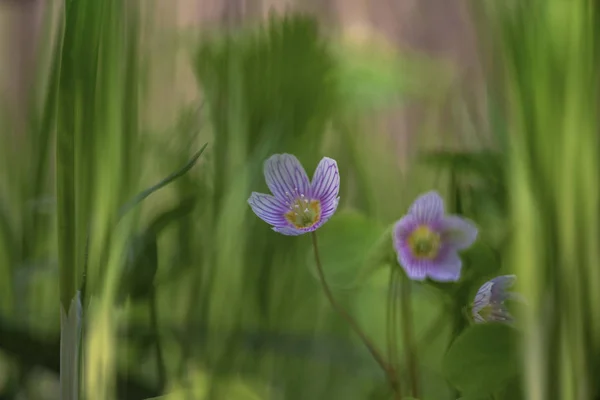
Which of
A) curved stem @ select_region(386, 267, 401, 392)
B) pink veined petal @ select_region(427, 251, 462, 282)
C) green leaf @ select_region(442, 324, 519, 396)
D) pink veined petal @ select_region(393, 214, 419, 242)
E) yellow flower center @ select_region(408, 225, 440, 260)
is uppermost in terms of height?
pink veined petal @ select_region(393, 214, 419, 242)

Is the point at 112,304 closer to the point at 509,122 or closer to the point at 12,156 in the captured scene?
the point at 12,156

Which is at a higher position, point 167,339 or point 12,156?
point 12,156

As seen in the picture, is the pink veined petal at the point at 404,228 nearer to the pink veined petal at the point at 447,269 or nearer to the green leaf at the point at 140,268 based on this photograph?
the pink veined petal at the point at 447,269

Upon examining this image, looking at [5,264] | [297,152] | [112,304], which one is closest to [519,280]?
[297,152]

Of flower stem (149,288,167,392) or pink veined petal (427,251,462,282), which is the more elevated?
pink veined petal (427,251,462,282)

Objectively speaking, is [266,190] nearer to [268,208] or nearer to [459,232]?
[268,208]

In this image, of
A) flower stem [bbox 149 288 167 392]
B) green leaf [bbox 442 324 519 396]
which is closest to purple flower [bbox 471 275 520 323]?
green leaf [bbox 442 324 519 396]

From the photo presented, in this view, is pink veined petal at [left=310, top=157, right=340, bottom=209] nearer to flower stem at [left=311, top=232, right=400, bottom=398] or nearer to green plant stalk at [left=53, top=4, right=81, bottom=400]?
flower stem at [left=311, top=232, right=400, bottom=398]
